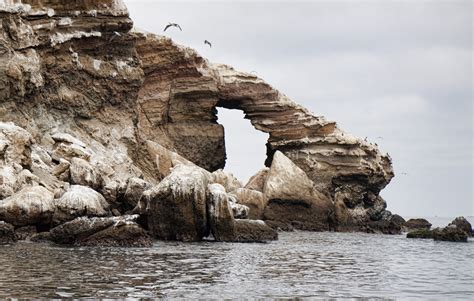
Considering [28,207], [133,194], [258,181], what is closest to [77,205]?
[28,207]

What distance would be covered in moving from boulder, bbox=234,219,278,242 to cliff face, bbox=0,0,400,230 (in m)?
8.54

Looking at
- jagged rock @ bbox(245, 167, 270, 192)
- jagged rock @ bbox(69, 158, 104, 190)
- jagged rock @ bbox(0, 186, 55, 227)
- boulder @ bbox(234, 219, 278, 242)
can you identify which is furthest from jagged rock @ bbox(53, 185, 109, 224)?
jagged rock @ bbox(245, 167, 270, 192)

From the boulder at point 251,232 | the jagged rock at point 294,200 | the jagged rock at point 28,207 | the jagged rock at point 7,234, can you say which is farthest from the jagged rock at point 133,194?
the jagged rock at point 294,200

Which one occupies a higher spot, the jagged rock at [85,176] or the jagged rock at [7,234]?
the jagged rock at [85,176]

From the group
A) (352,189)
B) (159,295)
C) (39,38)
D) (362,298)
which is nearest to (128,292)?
(159,295)

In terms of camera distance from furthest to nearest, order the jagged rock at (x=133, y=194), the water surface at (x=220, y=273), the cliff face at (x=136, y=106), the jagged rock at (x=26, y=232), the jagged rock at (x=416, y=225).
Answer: the jagged rock at (x=416, y=225) < the cliff face at (x=136, y=106) < the jagged rock at (x=133, y=194) < the jagged rock at (x=26, y=232) < the water surface at (x=220, y=273)

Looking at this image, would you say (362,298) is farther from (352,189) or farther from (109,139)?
(352,189)

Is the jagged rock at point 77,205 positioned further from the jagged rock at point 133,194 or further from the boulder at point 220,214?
the boulder at point 220,214

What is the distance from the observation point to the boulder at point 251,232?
30.3 meters

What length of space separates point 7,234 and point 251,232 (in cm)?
1143

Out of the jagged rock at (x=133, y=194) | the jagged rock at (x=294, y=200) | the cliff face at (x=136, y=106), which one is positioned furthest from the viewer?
the jagged rock at (x=294, y=200)

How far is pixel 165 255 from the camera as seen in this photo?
22438 millimetres

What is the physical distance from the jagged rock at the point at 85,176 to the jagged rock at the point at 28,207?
6.12m

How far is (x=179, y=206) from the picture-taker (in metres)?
27.5
